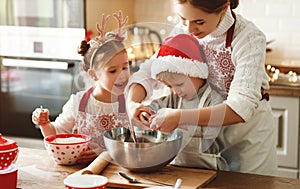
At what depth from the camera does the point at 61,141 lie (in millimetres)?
1988

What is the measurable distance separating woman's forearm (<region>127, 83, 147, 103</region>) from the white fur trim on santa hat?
0.06 metres

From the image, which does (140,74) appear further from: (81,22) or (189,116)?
(81,22)

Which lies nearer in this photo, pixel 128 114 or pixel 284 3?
pixel 128 114

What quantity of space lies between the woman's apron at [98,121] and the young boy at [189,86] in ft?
0.36

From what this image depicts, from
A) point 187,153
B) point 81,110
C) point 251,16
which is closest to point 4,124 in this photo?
point 251,16

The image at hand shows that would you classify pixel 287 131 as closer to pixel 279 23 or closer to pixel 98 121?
pixel 279 23

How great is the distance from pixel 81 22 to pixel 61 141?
1.95m

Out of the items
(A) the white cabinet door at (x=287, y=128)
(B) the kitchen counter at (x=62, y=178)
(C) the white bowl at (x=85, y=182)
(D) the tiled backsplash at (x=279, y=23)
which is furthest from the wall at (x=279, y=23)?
(C) the white bowl at (x=85, y=182)

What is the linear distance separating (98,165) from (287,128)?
180 cm

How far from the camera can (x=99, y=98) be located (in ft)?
6.78

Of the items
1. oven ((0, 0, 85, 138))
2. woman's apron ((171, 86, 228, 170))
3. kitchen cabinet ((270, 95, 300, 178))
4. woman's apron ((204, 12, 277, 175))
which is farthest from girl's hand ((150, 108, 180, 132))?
oven ((0, 0, 85, 138))

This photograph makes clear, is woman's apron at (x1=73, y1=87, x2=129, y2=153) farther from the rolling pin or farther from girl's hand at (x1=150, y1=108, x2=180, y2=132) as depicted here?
girl's hand at (x1=150, y1=108, x2=180, y2=132)

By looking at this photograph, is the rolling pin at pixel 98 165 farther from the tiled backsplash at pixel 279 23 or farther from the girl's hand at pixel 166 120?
the tiled backsplash at pixel 279 23

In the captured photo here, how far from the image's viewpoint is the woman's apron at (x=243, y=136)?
199cm
